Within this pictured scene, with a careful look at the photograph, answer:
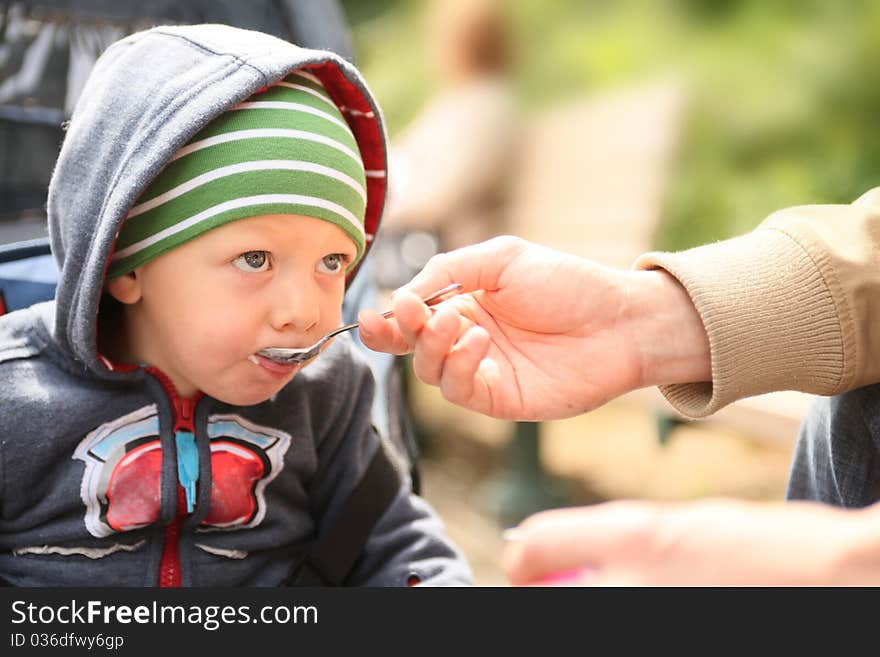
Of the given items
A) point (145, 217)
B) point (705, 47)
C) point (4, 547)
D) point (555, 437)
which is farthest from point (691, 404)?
point (705, 47)

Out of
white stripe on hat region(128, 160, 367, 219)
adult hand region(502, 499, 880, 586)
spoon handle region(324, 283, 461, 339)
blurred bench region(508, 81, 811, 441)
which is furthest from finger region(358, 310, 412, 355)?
blurred bench region(508, 81, 811, 441)

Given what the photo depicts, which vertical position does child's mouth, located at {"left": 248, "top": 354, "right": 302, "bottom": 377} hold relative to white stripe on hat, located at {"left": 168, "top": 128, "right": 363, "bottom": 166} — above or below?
below

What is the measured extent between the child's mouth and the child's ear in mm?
143

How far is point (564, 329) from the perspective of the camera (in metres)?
1.10

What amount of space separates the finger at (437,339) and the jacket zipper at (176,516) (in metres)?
0.25

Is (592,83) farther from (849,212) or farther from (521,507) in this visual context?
(849,212)

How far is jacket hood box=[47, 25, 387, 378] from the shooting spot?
3.02ft

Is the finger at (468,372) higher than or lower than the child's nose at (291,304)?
lower

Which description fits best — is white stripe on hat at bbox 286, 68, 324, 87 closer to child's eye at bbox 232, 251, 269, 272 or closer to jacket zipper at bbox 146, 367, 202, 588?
child's eye at bbox 232, 251, 269, 272

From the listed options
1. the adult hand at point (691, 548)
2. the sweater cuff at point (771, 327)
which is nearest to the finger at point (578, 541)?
the adult hand at point (691, 548)

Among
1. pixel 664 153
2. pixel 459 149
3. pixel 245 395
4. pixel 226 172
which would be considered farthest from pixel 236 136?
pixel 664 153

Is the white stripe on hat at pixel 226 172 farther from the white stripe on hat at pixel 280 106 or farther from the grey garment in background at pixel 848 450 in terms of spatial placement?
the grey garment in background at pixel 848 450

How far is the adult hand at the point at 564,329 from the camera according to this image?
41.4 inches

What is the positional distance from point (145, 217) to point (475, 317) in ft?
1.22
